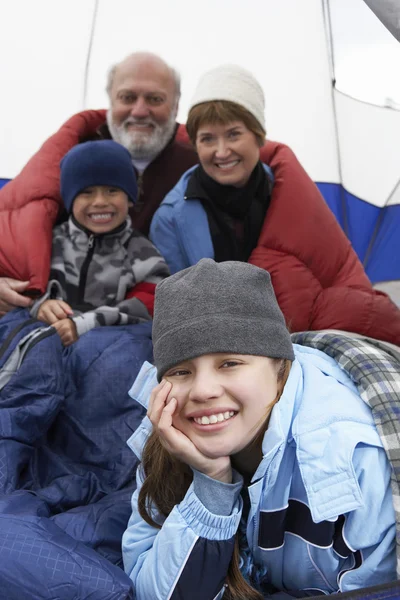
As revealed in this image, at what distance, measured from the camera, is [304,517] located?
0.96m

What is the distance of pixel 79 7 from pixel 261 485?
6.90ft

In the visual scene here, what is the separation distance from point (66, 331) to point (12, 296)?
23cm

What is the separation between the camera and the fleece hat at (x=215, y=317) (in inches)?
37.8

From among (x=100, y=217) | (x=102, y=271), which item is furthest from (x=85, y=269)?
(x=100, y=217)

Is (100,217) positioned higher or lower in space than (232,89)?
lower

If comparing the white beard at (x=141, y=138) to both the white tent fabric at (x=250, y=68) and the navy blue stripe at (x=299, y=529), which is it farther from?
the navy blue stripe at (x=299, y=529)

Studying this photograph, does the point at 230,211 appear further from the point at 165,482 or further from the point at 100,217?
the point at 165,482

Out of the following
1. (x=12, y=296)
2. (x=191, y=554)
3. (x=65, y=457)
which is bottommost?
(x=65, y=457)

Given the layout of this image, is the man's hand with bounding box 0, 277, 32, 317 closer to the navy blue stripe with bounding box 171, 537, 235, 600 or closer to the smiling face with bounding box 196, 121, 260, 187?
the smiling face with bounding box 196, 121, 260, 187

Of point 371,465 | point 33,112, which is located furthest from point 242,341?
point 33,112

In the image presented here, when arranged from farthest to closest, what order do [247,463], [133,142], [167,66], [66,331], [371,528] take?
[167,66] < [133,142] < [66,331] < [247,463] < [371,528]

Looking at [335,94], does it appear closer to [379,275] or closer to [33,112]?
[379,275]

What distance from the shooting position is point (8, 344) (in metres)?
1.50

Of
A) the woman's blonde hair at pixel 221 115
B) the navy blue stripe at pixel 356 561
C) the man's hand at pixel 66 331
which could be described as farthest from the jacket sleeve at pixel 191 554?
the woman's blonde hair at pixel 221 115
